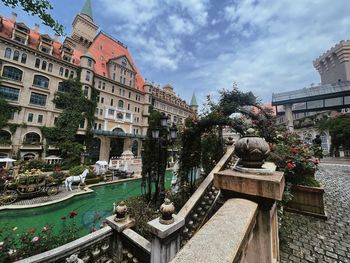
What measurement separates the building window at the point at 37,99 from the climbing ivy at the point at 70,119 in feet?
4.21

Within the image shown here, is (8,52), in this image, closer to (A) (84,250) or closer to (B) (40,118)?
(B) (40,118)

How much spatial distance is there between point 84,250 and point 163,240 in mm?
1748

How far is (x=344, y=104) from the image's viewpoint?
2328cm

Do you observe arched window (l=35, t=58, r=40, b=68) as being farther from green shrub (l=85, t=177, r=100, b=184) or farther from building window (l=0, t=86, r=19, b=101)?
green shrub (l=85, t=177, r=100, b=184)

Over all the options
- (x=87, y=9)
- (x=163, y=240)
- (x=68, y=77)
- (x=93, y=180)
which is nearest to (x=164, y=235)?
(x=163, y=240)

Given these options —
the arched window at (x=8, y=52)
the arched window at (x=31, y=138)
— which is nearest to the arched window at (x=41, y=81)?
the arched window at (x=8, y=52)

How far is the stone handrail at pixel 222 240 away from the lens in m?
0.73

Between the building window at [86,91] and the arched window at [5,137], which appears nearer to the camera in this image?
the arched window at [5,137]

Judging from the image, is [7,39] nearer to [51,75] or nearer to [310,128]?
[51,75]

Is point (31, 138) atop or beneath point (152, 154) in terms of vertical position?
atop

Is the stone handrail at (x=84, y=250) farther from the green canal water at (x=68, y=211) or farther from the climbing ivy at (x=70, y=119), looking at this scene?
the climbing ivy at (x=70, y=119)

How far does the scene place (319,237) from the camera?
3635 millimetres

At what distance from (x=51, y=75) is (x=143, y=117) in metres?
17.3

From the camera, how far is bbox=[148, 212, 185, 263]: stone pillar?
259cm
